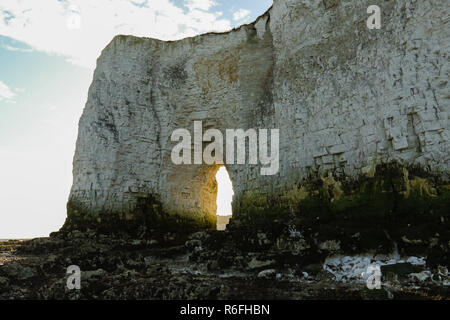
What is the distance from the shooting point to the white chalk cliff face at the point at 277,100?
939 cm

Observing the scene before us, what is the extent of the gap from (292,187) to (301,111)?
266 cm

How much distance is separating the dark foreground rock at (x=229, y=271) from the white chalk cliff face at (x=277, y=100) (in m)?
2.29

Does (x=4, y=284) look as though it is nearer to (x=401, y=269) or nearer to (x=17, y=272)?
(x=17, y=272)

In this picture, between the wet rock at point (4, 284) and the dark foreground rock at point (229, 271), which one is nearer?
the dark foreground rock at point (229, 271)

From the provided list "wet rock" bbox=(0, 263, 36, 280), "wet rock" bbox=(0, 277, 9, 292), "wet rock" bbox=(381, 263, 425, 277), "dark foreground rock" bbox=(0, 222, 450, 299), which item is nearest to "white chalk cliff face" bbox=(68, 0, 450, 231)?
"dark foreground rock" bbox=(0, 222, 450, 299)

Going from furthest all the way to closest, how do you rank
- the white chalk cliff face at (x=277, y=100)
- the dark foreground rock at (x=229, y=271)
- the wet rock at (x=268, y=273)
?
the white chalk cliff face at (x=277, y=100), the wet rock at (x=268, y=273), the dark foreground rock at (x=229, y=271)

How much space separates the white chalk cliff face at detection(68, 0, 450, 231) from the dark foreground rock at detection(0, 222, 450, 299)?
2285 mm

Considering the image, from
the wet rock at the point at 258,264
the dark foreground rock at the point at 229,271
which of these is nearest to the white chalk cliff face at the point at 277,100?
the dark foreground rock at the point at 229,271

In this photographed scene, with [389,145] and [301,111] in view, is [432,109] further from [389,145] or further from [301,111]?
[301,111]

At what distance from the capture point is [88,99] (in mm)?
17562

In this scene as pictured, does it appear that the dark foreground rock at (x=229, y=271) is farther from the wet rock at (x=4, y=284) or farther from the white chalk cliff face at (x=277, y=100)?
the white chalk cliff face at (x=277, y=100)

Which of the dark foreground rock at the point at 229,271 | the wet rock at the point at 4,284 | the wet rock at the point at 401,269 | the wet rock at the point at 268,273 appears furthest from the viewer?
the wet rock at the point at 268,273
